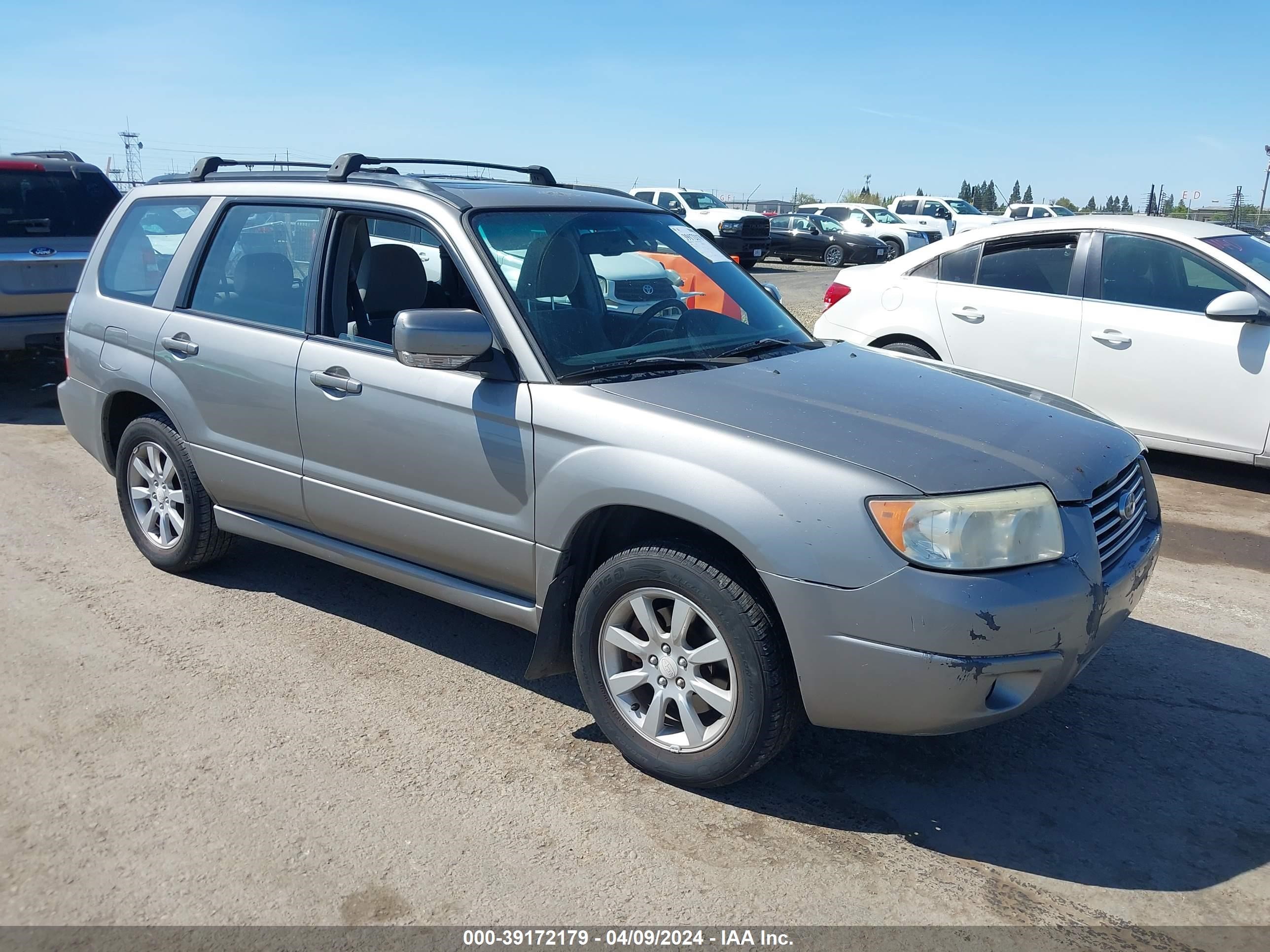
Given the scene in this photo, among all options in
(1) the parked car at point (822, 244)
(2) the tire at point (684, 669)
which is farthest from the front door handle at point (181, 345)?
(1) the parked car at point (822, 244)

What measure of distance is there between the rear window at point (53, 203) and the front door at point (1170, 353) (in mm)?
7843

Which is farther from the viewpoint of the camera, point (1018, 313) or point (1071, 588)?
point (1018, 313)

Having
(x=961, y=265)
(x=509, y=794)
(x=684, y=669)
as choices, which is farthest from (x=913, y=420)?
(x=961, y=265)

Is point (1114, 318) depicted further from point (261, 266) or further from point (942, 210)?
point (942, 210)

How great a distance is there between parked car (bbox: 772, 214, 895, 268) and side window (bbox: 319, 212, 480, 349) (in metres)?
23.9

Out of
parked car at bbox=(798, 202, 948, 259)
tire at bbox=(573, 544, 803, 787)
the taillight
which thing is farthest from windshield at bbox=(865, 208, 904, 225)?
tire at bbox=(573, 544, 803, 787)

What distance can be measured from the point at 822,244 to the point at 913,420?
25354 mm

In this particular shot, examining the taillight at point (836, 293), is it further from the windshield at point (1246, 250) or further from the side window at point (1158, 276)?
the windshield at point (1246, 250)

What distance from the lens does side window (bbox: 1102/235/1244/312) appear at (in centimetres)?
670

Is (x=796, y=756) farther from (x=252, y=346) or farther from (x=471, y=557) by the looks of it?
(x=252, y=346)

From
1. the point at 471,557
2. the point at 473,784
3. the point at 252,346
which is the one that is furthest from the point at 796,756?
the point at 252,346

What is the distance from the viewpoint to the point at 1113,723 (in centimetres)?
387

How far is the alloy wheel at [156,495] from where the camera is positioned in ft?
16.5

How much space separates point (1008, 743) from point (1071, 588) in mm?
908
